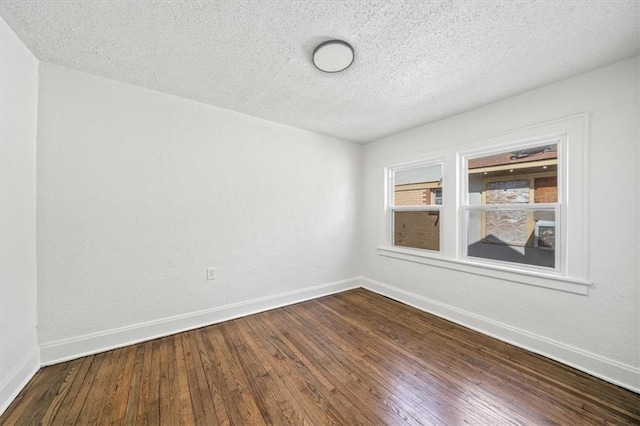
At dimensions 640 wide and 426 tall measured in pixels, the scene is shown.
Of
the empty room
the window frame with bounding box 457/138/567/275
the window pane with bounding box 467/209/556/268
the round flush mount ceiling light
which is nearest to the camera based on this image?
the empty room

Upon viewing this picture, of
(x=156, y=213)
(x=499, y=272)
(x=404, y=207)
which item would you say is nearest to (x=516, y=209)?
(x=499, y=272)

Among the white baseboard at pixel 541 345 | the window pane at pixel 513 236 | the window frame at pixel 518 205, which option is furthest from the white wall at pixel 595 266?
the window pane at pixel 513 236

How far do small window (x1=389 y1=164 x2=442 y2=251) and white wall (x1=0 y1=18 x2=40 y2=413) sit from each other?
3.68m

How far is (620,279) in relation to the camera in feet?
5.52

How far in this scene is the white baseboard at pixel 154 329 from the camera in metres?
1.83

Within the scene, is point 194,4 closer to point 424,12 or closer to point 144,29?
point 144,29

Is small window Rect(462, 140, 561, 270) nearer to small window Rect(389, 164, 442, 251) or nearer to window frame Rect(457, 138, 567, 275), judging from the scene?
window frame Rect(457, 138, 567, 275)

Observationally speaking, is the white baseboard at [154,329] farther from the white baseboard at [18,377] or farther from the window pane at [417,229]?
the window pane at [417,229]

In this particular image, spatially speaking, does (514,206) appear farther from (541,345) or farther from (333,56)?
(333,56)

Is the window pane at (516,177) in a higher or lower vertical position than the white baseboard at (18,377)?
higher

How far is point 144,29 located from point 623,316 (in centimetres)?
383

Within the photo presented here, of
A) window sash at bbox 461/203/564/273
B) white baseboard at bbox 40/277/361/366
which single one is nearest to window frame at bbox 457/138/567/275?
window sash at bbox 461/203/564/273

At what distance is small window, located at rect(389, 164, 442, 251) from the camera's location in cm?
296

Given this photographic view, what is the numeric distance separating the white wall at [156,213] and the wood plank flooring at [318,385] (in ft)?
1.18
